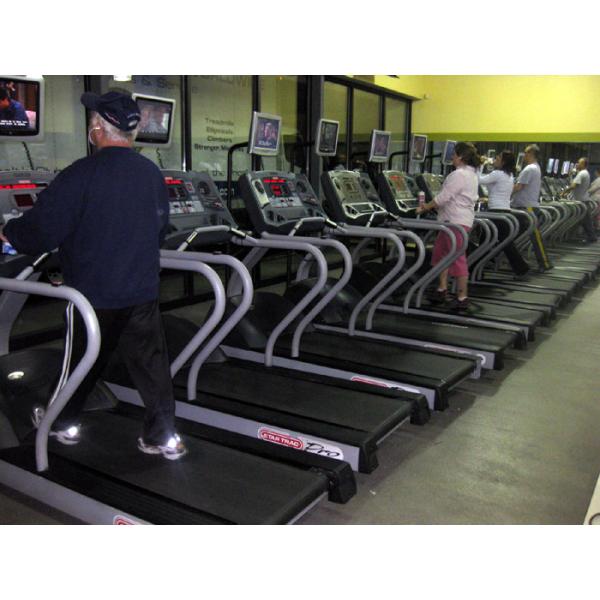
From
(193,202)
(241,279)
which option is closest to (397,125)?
(193,202)

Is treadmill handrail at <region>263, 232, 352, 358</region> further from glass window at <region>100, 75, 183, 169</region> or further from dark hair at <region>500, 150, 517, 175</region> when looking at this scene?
dark hair at <region>500, 150, 517, 175</region>

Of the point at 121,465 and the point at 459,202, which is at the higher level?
the point at 459,202

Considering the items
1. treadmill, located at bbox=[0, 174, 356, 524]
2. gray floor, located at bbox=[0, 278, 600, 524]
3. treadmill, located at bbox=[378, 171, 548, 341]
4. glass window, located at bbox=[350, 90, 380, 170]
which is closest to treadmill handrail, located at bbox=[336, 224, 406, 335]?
treadmill, located at bbox=[378, 171, 548, 341]

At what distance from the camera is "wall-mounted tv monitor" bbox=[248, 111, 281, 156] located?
4785 mm

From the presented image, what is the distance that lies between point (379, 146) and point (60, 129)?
11.6 feet

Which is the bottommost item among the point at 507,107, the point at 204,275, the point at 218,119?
the point at 204,275

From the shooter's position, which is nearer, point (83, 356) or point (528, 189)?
point (83, 356)

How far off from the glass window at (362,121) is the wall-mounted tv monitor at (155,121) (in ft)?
20.8

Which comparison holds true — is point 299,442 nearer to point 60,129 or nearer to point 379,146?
point 60,129

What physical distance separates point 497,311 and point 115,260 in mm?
4453

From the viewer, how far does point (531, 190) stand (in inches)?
339

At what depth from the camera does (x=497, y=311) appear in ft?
20.1

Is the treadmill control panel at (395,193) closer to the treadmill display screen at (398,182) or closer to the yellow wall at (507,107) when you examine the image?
the treadmill display screen at (398,182)
